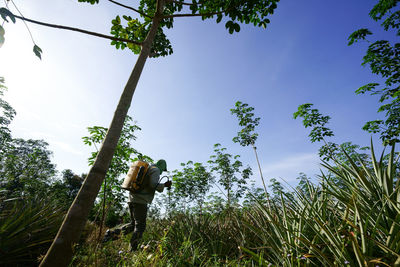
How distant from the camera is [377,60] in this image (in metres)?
4.91

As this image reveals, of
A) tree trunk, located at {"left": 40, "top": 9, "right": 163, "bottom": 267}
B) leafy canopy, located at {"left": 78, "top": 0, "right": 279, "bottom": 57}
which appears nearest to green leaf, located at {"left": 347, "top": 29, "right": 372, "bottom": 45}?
leafy canopy, located at {"left": 78, "top": 0, "right": 279, "bottom": 57}

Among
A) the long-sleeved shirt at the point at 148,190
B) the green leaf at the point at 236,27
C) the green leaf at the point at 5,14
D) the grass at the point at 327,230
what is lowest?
the grass at the point at 327,230

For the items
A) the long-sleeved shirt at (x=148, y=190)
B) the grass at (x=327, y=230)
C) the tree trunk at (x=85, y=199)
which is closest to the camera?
the grass at (x=327, y=230)

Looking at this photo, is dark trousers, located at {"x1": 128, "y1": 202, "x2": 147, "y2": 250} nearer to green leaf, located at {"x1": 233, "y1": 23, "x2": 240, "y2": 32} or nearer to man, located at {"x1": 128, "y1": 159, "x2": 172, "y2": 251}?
man, located at {"x1": 128, "y1": 159, "x2": 172, "y2": 251}

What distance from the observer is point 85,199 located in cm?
145

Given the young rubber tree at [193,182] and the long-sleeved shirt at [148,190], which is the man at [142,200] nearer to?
the long-sleeved shirt at [148,190]

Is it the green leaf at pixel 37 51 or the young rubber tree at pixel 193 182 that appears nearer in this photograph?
the green leaf at pixel 37 51

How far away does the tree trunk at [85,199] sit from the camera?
4.14ft

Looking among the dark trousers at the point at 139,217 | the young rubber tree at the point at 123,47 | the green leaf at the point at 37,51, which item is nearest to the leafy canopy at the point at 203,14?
Answer: the young rubber tree at the point at 123,47

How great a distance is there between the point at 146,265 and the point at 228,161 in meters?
8.21

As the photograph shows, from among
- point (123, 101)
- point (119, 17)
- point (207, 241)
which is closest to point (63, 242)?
point (123, 101)

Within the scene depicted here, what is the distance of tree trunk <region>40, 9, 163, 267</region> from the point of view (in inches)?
49.6

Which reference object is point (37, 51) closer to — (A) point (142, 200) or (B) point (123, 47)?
(B) point (123, 47)

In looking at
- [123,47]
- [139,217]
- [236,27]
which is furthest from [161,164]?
[236,27]
